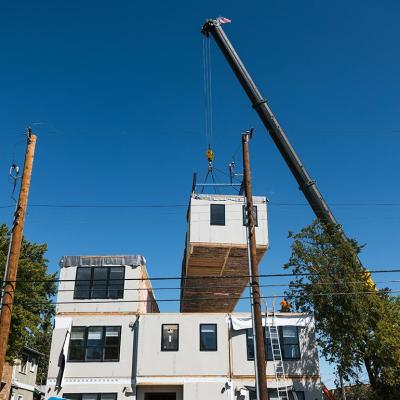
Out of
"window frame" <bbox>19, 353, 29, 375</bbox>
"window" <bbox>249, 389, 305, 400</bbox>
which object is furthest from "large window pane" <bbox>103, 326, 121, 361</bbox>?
"window frame" <bbox>19, 353, 29, 375</bbox>

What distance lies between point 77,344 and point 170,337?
5089 mm

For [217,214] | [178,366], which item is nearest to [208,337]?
[178,366]

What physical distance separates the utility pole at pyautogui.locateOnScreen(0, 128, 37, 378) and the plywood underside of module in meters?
12.0

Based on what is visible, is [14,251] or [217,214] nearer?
[14,251]

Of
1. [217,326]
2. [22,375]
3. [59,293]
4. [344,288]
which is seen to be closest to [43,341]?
[22,375]

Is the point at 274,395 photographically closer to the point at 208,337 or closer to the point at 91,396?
the point at 208,337

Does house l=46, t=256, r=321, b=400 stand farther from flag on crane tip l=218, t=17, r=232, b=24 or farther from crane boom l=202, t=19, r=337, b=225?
flag on crane tip l=218, t=17, r=232, b=24

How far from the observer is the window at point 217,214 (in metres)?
28.7

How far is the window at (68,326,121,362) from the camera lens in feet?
83.7

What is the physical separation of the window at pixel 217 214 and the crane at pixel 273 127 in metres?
4.86

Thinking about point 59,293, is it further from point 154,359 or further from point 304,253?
point 304,253

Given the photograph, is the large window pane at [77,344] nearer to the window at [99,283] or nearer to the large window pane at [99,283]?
the window at [99,283]

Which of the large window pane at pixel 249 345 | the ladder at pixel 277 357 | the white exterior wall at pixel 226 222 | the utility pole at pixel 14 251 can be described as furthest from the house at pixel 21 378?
the utility pole at pixel 14 251

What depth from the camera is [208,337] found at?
25.8 m
